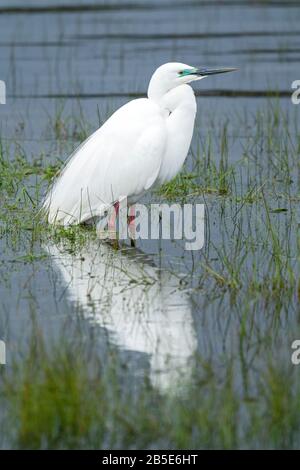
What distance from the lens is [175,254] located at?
7395 millimetres

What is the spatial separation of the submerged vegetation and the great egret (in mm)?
229

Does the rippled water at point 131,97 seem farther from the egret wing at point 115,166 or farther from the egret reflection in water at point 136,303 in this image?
the egret wing at point 115,166

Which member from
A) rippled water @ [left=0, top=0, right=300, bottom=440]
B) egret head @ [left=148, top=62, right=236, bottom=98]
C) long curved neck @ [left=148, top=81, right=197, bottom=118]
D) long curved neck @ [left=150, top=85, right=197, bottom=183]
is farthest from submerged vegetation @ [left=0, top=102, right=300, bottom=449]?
egret head @ [left=148, top=62, right=236, bottom=98]

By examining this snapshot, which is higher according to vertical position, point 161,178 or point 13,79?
point 13,79

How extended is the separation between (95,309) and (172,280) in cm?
77

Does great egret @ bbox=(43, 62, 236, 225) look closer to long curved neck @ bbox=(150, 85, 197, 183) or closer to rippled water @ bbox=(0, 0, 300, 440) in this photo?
long curved neck @ bbox=(150, 85, 197, 183)

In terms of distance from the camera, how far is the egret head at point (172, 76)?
26.0ft

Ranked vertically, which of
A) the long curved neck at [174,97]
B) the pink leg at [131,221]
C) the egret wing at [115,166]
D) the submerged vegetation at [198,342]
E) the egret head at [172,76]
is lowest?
the submerged vegetation at [198,342]

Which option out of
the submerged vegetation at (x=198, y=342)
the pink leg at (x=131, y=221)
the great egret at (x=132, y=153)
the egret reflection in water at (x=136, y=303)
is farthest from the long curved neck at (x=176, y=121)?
the egret reflection in water at (x=136, y=303)

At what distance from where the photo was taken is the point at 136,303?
625 cm

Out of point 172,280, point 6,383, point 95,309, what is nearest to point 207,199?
point 172,280

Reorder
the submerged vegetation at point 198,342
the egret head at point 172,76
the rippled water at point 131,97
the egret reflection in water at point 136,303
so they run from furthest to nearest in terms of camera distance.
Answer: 1. the egret head at point 172,76
2. the rippled water at point 131,97
3. the egret reflection in water at point 136,303
4. the submerged vegetation at point 198,342

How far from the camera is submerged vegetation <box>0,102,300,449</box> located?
4508 millimetres

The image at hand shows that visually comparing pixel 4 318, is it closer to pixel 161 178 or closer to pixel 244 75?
pixel 161 178
